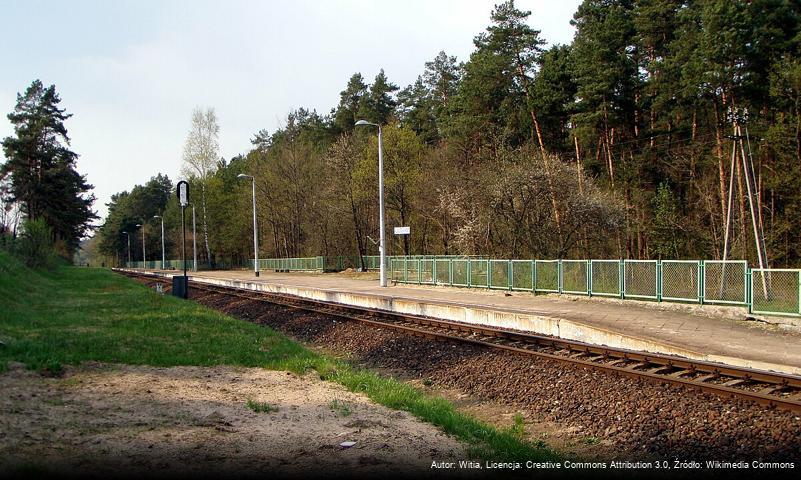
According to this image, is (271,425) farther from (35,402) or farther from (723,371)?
(723,371)

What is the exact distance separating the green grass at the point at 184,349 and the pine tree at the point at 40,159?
40072 mm

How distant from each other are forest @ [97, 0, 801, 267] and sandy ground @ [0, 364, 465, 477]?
1792cm

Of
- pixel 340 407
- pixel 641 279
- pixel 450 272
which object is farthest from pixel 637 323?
pixel 450 272

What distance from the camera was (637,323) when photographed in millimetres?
14781

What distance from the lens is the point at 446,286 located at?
27875 mm

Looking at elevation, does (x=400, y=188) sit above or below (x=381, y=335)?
above

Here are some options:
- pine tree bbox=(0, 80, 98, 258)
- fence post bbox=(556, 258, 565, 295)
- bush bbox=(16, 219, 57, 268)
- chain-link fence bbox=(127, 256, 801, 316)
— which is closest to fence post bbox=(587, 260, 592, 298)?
chain-link fence bbox=(127, 256, 801, 316)

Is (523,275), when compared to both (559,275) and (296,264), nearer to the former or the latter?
(559,275)

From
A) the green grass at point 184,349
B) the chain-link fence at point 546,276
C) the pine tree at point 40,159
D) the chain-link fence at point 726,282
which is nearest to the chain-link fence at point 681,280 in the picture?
the chain-link fence at point 726,282

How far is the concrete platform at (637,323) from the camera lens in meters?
11.1

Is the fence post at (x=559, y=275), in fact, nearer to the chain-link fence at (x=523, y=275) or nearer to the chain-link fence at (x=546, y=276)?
the chain-link fence at (x=546, y=276)

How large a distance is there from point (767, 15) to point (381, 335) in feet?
91.2

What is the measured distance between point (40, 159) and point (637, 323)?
55175 mm

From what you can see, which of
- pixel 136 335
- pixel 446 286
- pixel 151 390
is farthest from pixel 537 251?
pixel 151 390
